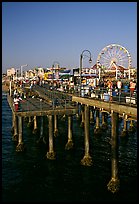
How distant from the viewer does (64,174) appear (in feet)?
62.8

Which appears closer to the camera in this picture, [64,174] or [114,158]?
[114,158]

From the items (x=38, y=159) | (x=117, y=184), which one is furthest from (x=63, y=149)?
(x=117, y=184)

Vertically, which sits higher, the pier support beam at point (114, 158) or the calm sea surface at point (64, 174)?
the pier support beam at point (114, 158)

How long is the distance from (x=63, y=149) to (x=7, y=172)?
18.9 feet

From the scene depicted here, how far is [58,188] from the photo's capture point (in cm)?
1708

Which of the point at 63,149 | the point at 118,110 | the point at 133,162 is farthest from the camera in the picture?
the point at 63,149

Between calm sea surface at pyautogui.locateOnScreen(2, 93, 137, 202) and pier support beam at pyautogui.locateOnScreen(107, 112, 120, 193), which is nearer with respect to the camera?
pier support beam at pyautogui.locateOnScreen(107, 112, 120, 193)

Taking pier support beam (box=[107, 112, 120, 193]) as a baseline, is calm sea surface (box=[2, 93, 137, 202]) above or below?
below

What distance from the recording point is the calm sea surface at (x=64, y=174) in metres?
16.0

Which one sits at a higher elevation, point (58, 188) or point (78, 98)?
point (78, 98)

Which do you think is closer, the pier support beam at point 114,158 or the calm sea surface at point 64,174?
the pier support beam at point 114,158

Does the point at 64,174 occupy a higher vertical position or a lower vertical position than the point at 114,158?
lower

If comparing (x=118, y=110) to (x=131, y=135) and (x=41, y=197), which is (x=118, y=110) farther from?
(x=131, y=135)

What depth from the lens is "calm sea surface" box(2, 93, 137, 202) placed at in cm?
1605
